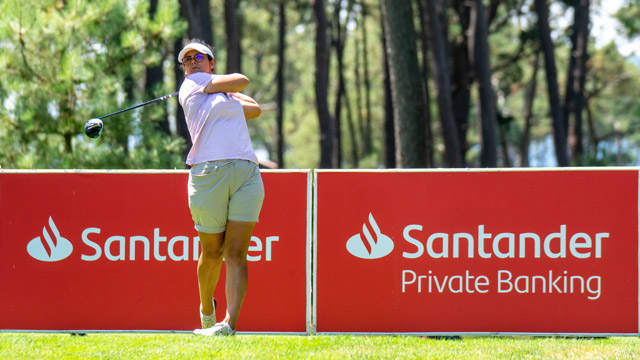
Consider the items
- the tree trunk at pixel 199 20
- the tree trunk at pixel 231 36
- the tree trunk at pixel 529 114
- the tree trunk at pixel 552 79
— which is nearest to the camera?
the tree trunk at pixel 199 20

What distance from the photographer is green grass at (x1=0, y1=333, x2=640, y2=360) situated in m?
5.22

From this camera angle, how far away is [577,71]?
3034 centimetres

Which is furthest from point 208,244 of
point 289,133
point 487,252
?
point 289,133

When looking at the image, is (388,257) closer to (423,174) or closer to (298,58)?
(423,174)

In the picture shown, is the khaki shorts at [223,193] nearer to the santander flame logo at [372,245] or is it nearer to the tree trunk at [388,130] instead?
the santander flame logo at [372,245]

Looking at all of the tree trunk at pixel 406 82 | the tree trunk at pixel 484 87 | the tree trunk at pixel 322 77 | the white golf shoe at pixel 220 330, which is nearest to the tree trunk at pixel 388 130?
the tree trunk at pixel 322 77

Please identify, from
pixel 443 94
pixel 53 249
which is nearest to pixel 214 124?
pixel 53 249

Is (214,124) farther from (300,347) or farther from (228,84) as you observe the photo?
(300,347)

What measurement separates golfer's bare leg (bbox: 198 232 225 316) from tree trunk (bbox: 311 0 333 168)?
19.4m

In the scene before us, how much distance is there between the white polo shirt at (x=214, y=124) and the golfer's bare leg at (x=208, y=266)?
1.81 feet

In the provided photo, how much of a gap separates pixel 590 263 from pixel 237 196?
8.95ft

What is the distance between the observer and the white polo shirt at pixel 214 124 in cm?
537

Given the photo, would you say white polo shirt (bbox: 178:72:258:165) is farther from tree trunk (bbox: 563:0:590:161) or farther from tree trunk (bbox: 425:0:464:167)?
tree trunk (bbox: 563:0:590:161)

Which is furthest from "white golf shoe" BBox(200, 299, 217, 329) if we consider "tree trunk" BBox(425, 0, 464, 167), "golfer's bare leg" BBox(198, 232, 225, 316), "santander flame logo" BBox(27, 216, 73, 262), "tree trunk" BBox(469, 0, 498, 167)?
"tree trunk" BBox(469, 0, 498, 167)
